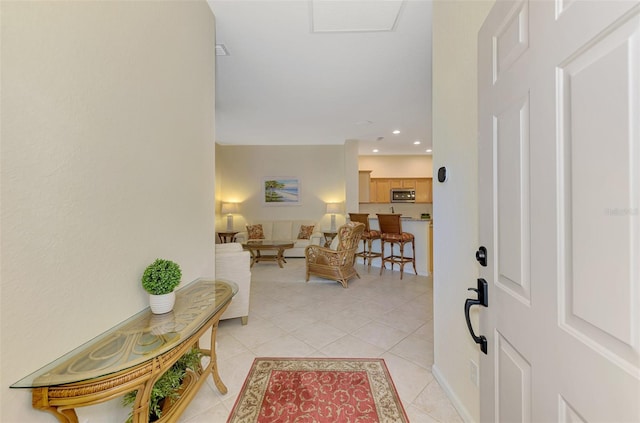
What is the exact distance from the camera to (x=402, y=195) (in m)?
7.90

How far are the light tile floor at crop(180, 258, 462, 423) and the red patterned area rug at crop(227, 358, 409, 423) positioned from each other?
0.25 feet

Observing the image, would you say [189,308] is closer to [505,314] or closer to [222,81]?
[505,314]

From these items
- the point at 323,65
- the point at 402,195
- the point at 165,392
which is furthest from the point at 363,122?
the point at 165,392

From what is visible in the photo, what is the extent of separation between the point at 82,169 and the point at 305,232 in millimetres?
5375

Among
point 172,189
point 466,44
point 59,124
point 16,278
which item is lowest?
point 16,278

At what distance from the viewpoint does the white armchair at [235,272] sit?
246 cm

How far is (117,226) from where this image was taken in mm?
1143

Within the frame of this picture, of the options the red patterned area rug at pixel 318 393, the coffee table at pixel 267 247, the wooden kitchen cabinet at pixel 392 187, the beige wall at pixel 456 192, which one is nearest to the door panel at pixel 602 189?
the beige wall at pixel 456 192

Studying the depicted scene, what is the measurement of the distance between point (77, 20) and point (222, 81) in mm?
2422

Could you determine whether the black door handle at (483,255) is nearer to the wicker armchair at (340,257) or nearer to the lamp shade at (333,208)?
the wicker armchair at (340,257)

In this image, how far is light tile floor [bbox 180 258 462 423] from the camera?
5.17 ft

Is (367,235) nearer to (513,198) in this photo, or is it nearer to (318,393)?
(318,393)

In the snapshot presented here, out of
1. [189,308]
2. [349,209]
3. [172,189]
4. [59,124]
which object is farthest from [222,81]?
[349,209]

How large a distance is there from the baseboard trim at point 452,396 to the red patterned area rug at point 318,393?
12.6 inches
